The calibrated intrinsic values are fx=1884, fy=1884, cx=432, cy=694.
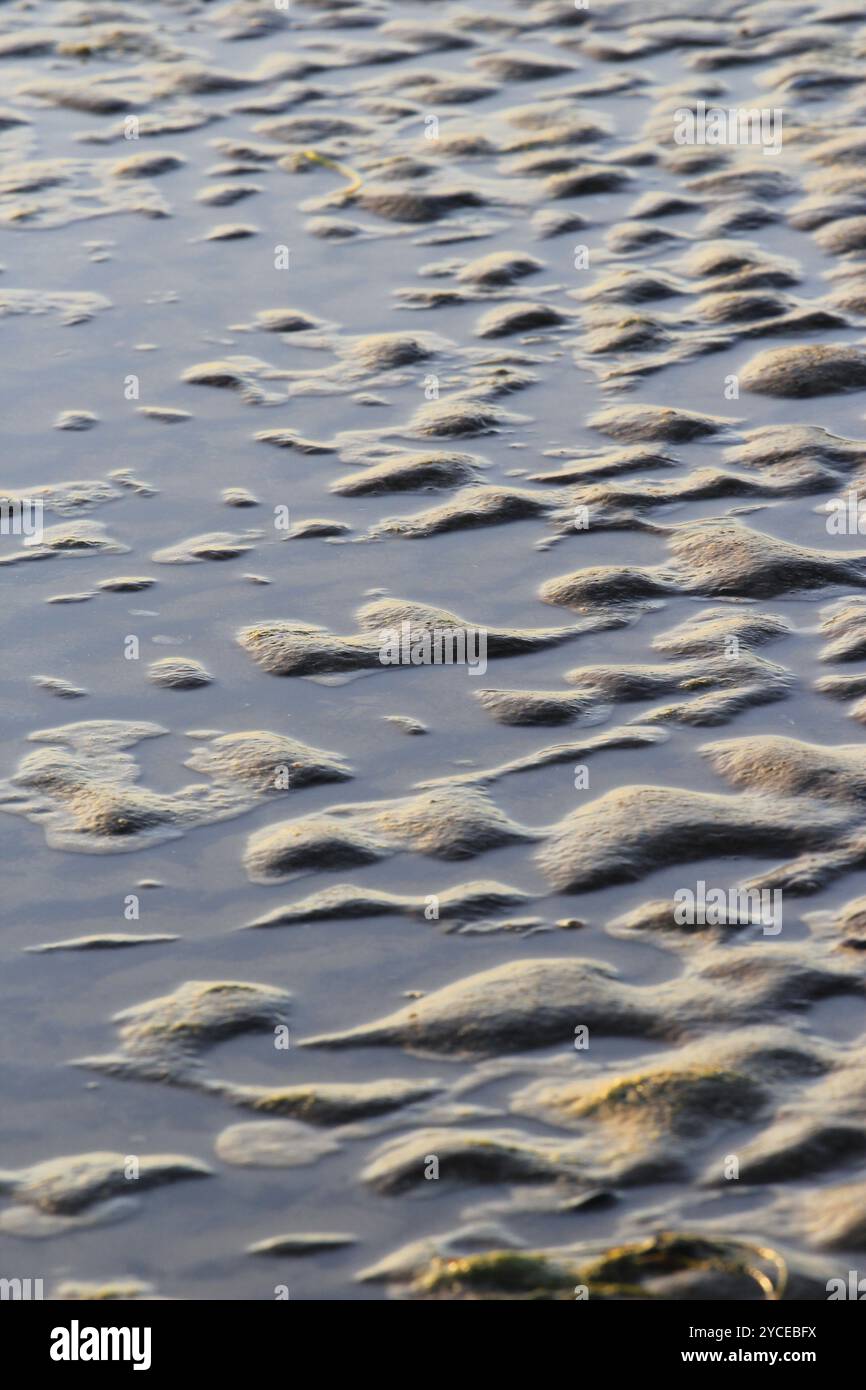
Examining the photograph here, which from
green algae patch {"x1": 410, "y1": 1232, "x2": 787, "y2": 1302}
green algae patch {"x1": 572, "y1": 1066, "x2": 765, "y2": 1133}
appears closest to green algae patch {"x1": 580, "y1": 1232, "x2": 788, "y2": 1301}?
green algae patch {"x1": 410, "y1": 1232, "x2": 787, "y2": 1302}

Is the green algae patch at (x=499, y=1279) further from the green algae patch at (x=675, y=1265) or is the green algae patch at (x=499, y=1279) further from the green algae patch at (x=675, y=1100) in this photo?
the green algae patch at (x=675, y=1100)

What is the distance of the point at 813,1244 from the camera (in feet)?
9.03

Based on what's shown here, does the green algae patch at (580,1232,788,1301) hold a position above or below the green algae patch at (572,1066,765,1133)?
below

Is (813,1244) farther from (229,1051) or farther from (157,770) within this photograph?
(157,770)

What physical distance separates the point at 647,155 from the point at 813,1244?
5.74m

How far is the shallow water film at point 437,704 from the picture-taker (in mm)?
2902

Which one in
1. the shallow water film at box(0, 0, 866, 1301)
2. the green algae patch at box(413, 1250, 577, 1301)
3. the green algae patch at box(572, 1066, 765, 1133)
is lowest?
the green algae patch at box(413, 1250, 577, 1301)

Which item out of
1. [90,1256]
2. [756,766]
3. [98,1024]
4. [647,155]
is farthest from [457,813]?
[647,155]

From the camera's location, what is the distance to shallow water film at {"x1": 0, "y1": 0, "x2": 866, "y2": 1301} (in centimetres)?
290

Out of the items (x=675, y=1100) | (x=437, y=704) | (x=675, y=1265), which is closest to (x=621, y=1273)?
(x=675, y=1265)

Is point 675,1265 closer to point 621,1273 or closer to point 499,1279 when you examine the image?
point 621,1273

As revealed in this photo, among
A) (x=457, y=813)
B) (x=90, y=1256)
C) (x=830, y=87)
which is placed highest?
(x=830, y=87)

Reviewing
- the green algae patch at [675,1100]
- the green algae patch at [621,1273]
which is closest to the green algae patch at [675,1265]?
the green algae patch at [621,1273]

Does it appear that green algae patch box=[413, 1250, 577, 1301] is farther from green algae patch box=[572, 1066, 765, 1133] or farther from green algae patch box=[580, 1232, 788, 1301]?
green algae patch box=[572, 1066, 765, 1133]
